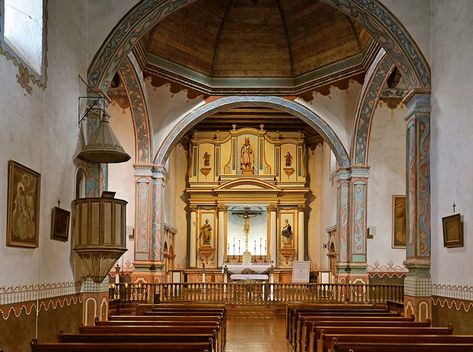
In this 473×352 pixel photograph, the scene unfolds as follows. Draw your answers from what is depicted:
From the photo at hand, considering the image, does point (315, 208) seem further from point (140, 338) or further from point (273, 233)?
point (140, 338)

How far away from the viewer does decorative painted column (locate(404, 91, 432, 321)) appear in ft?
34.9

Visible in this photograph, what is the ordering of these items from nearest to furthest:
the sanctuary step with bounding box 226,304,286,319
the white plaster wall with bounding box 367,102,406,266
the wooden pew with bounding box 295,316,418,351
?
the wooden pew with bounding box 295,316,418,351, the sanctuary step with bounding box 226,304,286,319, the white plaster wall with bounding box 367,102,406,266

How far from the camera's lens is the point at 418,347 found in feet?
21.6

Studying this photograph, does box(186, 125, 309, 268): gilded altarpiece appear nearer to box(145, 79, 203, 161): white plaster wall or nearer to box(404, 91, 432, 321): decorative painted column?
box(145, 79, 203, 161): white plaster wall

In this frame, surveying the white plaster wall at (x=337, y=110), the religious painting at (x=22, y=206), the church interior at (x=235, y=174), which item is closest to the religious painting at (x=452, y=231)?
the church interior at (x=235, y=174)

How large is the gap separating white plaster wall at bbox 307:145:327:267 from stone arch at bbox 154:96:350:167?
7.39 metres

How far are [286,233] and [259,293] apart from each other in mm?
8322

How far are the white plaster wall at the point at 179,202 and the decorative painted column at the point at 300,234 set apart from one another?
4293mm

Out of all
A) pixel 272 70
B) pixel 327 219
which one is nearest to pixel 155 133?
pixel 272 70

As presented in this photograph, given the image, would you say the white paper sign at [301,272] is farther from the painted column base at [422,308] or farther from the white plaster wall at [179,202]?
the painted column base at [422,308]

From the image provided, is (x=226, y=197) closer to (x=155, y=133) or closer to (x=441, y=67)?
(x=155, y=133)

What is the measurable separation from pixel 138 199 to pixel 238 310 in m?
3.99

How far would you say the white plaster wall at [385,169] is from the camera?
61.7 feet

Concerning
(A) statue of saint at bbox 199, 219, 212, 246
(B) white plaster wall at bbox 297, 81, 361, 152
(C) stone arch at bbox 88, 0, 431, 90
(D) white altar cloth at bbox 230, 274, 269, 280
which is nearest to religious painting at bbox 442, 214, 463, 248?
(C) stone arch at bbox 88, 0, 431, 90
